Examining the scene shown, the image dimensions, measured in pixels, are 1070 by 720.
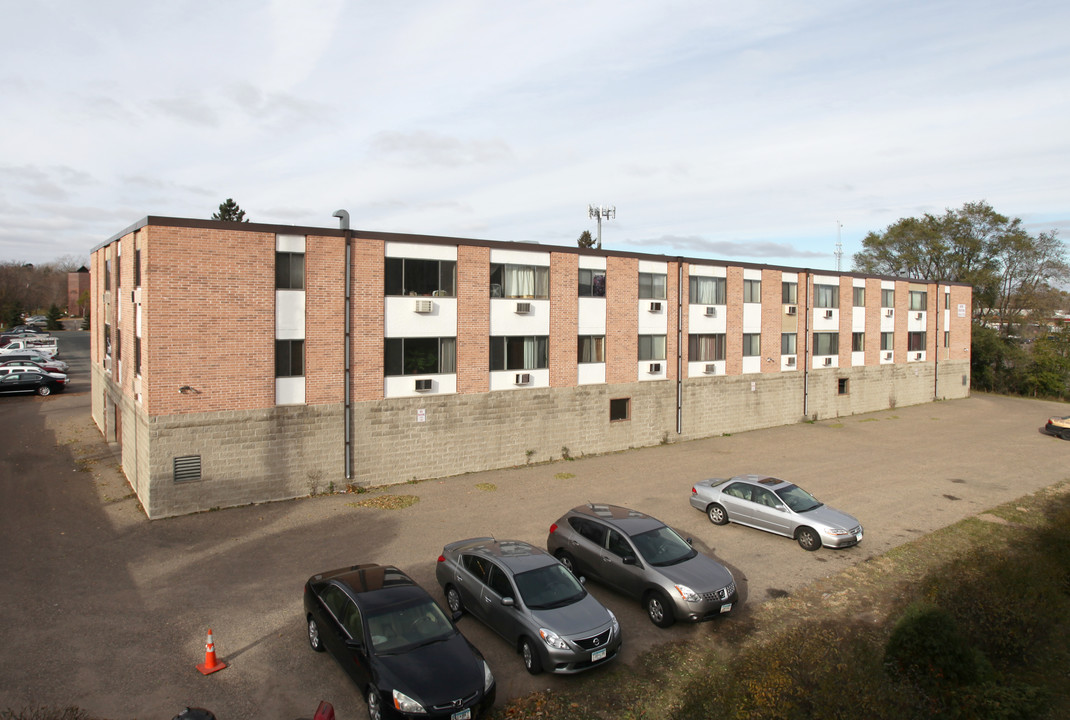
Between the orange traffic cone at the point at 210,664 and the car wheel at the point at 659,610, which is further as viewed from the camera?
the car wheel at the point at 659,610

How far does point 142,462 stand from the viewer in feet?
58.2

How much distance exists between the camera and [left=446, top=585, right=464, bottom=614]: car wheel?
1144 centimetres

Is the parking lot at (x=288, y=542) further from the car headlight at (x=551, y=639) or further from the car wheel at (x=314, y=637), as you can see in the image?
the car headlight at (x=551, y=639)

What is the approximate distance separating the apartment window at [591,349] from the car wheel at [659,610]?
1382cm

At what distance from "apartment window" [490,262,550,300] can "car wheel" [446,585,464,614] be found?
495 inches

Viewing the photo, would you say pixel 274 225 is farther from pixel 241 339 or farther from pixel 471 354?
pixel 471 354

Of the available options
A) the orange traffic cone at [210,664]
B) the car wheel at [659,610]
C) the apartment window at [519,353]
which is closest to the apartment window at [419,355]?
the apartment window at [519,353]

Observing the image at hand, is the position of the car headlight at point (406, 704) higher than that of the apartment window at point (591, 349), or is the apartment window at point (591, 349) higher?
the apartment window at point (591, 349)

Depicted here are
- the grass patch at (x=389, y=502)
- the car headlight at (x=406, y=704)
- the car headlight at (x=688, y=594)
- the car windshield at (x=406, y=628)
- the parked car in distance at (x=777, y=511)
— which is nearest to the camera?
the car headlight at (x=406, y=704)

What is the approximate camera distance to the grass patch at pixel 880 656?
734cm

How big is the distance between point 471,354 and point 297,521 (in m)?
7.93

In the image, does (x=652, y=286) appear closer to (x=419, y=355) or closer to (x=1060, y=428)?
(x=419, y=355)

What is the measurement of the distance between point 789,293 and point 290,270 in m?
24.9

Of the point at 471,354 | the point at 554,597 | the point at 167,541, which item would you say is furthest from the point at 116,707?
the point at 471,354
